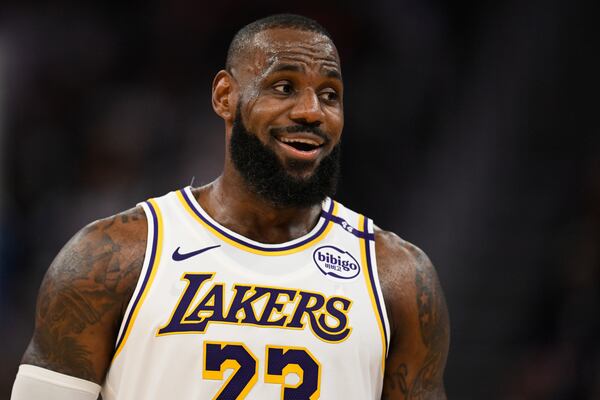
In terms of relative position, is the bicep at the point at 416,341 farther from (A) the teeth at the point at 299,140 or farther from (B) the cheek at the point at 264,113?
(B) the cheek at the point at 264,113

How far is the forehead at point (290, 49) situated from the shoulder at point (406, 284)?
70 centimetres

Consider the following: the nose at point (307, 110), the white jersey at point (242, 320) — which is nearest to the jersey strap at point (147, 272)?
the white jersey at point (242, 320)

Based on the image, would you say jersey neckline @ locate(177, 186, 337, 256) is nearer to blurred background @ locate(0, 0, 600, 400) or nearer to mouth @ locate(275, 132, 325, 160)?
mouth @ locate(275, 132, 325, 160)

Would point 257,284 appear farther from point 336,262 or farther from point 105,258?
point 105,258

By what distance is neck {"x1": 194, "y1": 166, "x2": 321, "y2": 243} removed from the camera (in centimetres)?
362

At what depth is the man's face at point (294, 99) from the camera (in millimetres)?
3480

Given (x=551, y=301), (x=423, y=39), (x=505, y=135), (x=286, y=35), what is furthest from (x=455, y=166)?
(x=286, y=35)

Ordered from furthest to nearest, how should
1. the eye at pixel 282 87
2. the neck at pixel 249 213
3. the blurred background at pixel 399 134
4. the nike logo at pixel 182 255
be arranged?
the blurred background at pixel 399 134 < the neck at pixel 249 213 < the eye at pixel 282 87 < the nike logo at pixel 182 255

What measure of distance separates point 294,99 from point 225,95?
1.16ft

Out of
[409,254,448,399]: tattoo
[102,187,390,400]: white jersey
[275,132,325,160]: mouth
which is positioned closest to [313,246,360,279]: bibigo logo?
[102,187,390,400]: white jersey

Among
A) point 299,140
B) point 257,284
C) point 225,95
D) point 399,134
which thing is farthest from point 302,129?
point 399,134

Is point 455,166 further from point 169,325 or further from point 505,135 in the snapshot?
point 169,325

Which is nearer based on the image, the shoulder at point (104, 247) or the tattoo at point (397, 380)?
the shoulder at point (104, 247)

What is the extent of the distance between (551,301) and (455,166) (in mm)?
1904
